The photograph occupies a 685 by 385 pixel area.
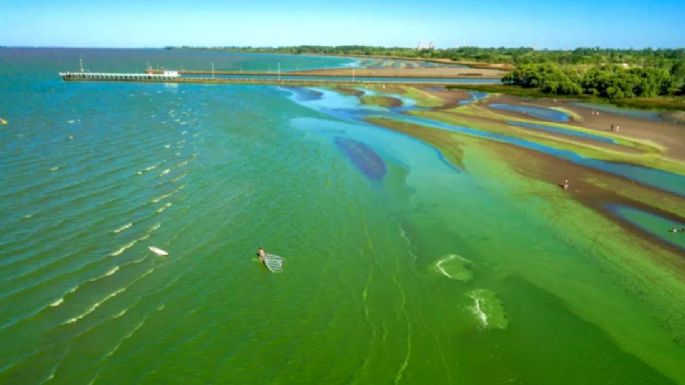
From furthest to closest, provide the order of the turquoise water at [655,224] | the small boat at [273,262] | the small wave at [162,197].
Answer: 1. the small wave at [162,197]
2. the turquoise water at [655,224]
3. the small boat at [273,262]

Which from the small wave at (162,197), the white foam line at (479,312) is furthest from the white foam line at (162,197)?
the white foam line at (479,312)

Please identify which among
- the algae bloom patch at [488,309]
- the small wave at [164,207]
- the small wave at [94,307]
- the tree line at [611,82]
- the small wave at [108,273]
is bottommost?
the algae bloom patch at [488,309]

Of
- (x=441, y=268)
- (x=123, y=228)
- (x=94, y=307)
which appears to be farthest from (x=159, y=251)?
(x=441, y=268)

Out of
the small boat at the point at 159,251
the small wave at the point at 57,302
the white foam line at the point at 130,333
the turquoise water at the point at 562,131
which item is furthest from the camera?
the turquoise water at the point at 562,131

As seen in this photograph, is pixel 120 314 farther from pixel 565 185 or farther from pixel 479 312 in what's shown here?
pixel 565 185

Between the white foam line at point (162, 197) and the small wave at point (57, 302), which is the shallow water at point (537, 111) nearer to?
the white foam line at point (162, 197)

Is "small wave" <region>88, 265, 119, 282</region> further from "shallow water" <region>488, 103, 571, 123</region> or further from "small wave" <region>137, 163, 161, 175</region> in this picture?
"shallow water" <region>488, 103, 571, 123</region>

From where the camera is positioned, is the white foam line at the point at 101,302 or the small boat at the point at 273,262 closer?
the white foam line at the point at 101,302

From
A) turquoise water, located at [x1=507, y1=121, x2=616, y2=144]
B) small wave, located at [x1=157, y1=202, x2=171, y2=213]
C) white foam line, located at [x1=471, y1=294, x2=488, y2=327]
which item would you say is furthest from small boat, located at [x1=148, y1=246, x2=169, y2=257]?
turquoise water, located at [x1=507, y1=121, x2=616, y2=144]
